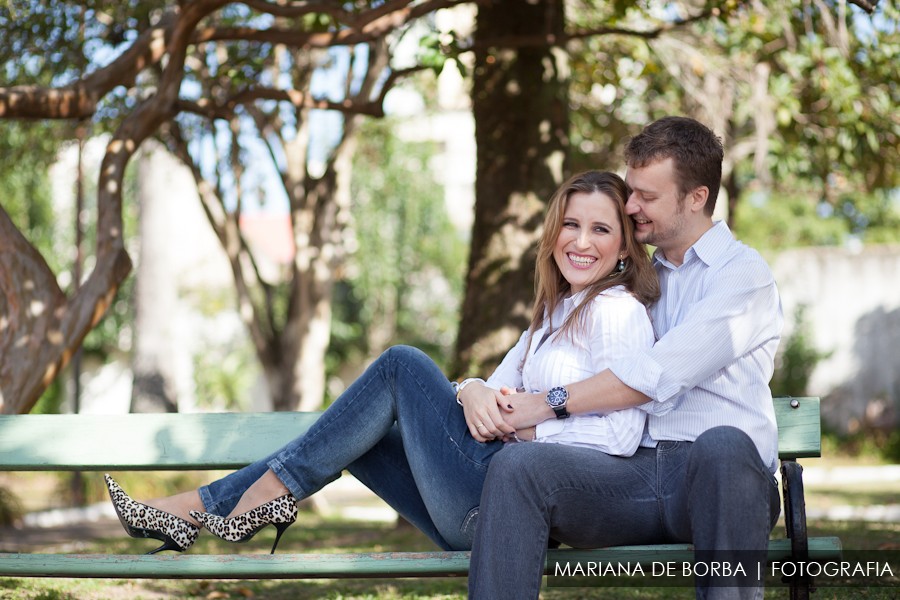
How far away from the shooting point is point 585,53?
907 centimetres

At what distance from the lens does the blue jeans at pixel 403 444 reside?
3.29 m

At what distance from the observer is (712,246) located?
3400mm

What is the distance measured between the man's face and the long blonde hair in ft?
0.13

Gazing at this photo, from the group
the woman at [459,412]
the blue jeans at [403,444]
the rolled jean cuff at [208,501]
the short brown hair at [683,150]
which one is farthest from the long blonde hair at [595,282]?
the rolled jean cuff at [208,501]

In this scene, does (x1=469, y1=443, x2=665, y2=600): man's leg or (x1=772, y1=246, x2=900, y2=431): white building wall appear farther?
(x1=772, y1=246, x2=900, y2=431): white building wall

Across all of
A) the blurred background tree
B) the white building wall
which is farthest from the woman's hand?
the white building wall

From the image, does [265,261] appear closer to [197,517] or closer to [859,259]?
[859,259]

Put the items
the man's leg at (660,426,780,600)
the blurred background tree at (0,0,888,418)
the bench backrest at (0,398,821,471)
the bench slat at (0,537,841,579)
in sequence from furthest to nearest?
the blurred background tree at (0,0,888,418) < the bench backrest at (0,398,821,471) < the bench slat at (0,537,841,579) < the man's leg at (660,426,780,600)

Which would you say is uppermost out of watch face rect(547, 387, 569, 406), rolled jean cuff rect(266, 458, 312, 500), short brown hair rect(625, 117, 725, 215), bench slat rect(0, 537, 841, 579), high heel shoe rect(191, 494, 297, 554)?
short brown hair rect(625, 117, 725, 215)

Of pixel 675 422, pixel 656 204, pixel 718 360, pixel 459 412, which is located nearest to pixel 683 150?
pixel 656 204

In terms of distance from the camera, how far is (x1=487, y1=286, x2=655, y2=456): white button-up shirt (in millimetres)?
3197

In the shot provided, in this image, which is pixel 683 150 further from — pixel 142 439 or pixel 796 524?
pixel 142 439

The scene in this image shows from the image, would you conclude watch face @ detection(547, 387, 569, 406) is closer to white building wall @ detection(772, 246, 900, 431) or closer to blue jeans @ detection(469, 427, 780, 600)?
blue jeans @ detection(469, 427, 780, 600)

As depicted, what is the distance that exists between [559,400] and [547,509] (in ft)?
1.34
